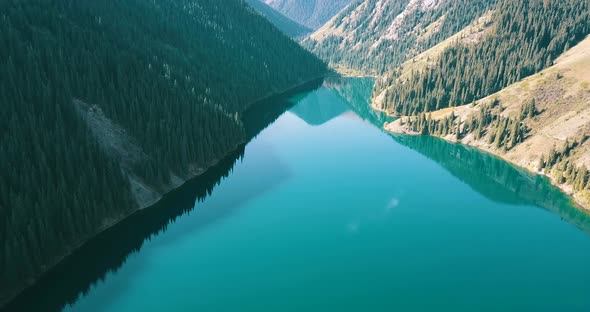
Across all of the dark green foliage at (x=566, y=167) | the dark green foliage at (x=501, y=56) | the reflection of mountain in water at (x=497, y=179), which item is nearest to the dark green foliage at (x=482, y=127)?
the reflection of mountain in water at (x=497, y=179)

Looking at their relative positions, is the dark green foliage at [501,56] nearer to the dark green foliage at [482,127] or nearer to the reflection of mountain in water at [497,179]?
the dark green foliage at [482,127]

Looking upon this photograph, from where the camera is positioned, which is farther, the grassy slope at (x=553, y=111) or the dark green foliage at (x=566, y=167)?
the grassy slope at (x=553, y=111)

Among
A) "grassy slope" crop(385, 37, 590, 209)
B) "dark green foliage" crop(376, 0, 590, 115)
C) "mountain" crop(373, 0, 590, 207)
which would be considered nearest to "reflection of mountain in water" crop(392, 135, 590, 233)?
"grassy slope" crop(385, 37, 590, 209)

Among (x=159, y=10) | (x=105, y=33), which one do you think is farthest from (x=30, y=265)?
(x=159, y=10)

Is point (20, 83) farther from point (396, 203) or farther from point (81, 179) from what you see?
point (396, 203)

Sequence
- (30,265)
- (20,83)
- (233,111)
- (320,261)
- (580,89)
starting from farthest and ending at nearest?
(233,111) → (580,89) → (20,83) → (320,261) → (30,265)

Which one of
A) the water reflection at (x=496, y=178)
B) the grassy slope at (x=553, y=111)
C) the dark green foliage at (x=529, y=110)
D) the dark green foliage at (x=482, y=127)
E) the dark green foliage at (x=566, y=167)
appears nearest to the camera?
the water reflection at (x=496, y=178)

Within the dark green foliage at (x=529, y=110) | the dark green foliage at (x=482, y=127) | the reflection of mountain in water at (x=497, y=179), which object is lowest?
the reflection of mountain in water at (x=497, y=179)

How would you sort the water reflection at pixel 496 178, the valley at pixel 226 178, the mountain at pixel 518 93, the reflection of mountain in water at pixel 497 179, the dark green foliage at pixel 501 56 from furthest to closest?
the dark green foliage at pixel 501 56 → the mountain at pixel 518 93 → the reflection of mountain in water at pixel 497 179 → the water reflection at pixel 496 178 → the valley at pixel 226 178
